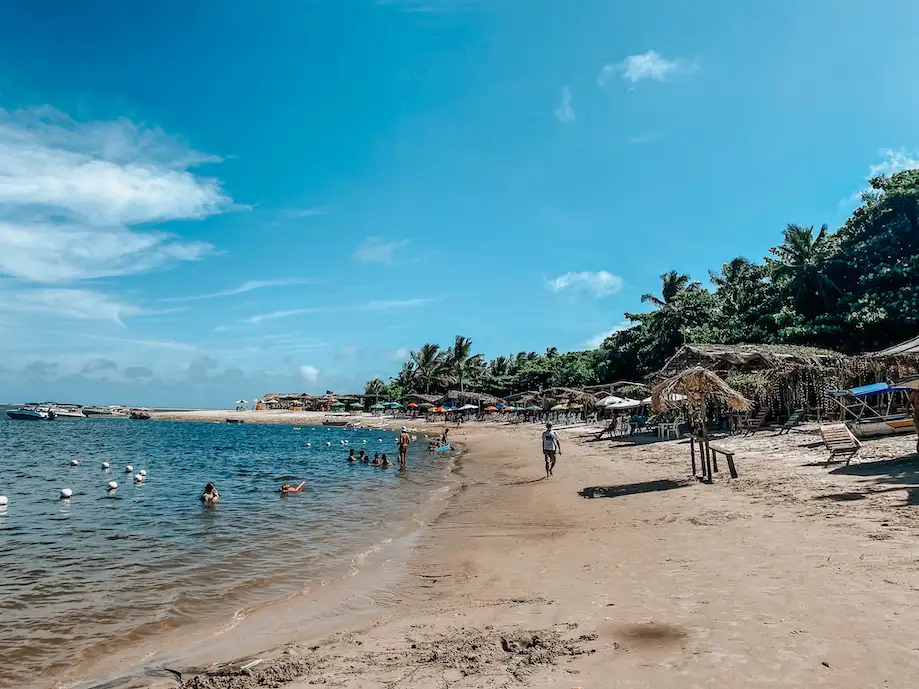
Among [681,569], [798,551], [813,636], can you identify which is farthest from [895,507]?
[813,636]

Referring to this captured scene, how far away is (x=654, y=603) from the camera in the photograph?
18.1ft

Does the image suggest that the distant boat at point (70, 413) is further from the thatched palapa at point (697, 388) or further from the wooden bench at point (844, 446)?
the wooden bench at point (844, 446)

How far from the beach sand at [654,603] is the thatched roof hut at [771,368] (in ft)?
40.8

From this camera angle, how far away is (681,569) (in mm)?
6637

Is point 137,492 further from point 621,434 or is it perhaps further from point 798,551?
point 621,434

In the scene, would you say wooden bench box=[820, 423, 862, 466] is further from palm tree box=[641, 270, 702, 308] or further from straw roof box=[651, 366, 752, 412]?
palm tree box=[641, 270, 702, 308]

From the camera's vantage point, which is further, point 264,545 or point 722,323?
point 722,323

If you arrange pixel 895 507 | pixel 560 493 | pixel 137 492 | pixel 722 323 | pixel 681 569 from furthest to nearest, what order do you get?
pixel 722 323, pixel 137 492, pixel 560 493, pixel 895 507, pixel 681 569

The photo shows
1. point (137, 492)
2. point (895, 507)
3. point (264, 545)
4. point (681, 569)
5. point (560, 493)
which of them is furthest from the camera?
point (137, 492)

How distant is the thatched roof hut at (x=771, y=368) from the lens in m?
23.2

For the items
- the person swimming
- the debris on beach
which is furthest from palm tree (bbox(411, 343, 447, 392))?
the debris on beach

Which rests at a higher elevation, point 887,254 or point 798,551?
point 887,254

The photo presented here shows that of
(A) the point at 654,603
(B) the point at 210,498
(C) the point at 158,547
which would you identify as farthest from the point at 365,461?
(A) the point at 654,603

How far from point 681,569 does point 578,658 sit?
9.18 ft
